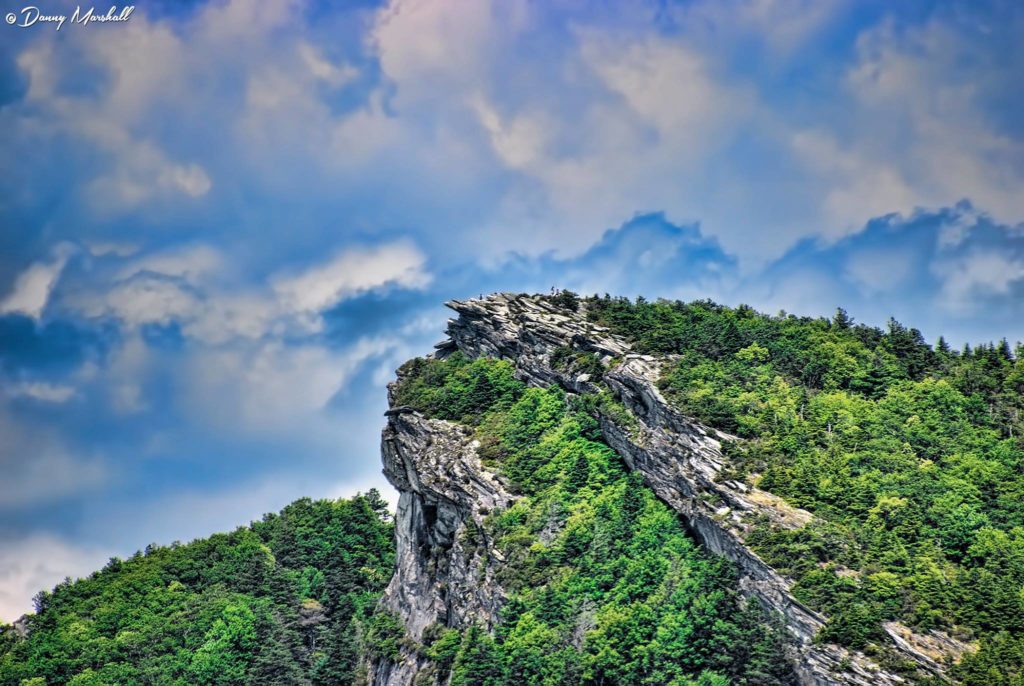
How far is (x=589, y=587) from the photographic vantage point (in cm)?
8569

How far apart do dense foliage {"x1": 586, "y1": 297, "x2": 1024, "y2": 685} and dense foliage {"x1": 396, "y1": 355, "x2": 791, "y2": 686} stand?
5.55 meters

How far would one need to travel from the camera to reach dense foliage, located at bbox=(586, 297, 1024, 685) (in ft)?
238

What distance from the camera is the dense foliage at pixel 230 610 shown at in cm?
10581

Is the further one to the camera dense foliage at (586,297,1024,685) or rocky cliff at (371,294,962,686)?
rocky cliff at (371,294,962,686)

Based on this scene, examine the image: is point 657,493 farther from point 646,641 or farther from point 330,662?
point 330,662

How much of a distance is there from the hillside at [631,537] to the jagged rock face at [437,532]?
0.22m

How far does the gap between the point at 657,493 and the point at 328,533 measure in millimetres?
45549

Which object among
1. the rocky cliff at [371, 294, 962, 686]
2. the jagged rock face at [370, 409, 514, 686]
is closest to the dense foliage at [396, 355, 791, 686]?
the jagged rock face at [370, 409, 514, 686]

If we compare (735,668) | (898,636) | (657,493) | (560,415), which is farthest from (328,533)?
(898,636)

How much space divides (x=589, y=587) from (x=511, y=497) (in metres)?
11.8

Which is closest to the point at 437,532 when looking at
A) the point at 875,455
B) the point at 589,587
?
the point at 589,587

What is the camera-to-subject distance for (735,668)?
75.6 metres

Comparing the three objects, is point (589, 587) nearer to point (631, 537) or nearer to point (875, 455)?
point (631, 537)

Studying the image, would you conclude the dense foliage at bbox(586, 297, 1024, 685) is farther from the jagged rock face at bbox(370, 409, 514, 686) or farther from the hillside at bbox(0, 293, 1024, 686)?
the jagged rock face at bbox(370, 409, 514, 686)
